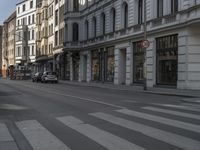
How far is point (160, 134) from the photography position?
9.69 metres

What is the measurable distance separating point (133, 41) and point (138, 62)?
1.93m

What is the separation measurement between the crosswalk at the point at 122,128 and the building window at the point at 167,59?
17667 millimetres

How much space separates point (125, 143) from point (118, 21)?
1368 inches

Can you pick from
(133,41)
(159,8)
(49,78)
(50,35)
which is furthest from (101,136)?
(50,35)

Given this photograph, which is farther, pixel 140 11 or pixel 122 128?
pixel 140 11

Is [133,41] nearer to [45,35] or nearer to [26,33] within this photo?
[45,35]

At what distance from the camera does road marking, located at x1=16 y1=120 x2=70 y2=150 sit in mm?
8493

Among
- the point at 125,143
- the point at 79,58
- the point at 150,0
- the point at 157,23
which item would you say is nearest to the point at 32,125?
the point at 125,143

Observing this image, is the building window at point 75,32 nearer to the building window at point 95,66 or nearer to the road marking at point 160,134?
the building window at point 95,66

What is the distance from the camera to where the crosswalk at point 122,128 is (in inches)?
Answer: 339

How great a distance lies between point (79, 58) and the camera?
57.5 meters

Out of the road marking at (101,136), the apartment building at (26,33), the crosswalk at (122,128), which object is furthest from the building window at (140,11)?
the apartment building at (26,33)

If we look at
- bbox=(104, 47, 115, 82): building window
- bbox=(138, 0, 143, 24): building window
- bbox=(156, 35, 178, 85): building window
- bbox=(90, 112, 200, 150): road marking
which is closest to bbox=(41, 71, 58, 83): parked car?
bbox=(104, 47, 115, 82): building window

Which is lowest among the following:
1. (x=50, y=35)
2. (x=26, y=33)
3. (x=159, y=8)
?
(x=159, y=8)
